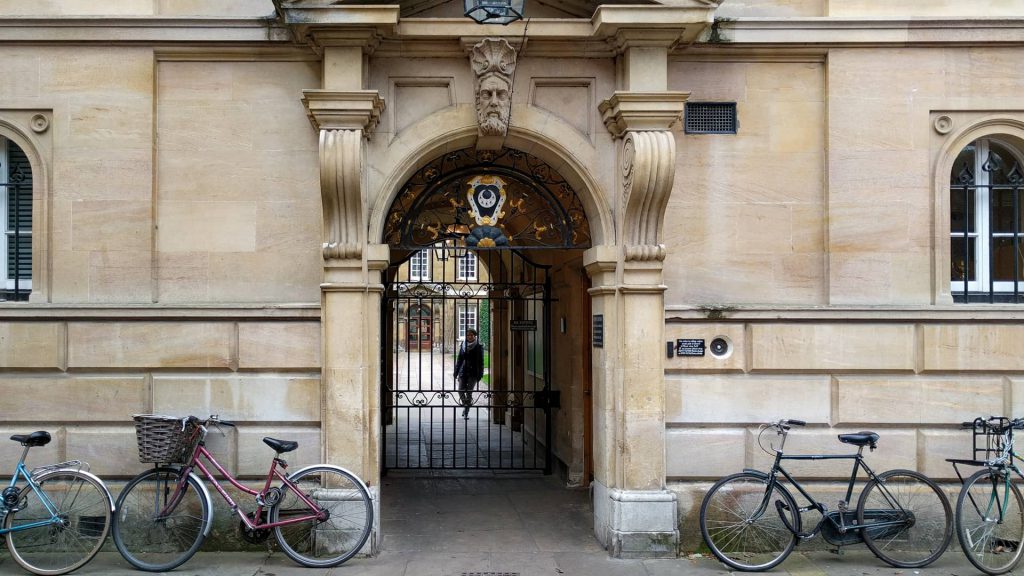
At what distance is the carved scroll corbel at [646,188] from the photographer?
7.07m

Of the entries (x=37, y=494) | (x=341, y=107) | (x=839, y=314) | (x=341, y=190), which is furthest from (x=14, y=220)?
(x=839, y=314)

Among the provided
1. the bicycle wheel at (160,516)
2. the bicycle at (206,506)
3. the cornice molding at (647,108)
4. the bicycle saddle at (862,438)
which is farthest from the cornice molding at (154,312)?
the bicycle saddle at (862,438)

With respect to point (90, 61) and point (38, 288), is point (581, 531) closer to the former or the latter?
point (38, 288)

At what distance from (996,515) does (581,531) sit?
143 inches

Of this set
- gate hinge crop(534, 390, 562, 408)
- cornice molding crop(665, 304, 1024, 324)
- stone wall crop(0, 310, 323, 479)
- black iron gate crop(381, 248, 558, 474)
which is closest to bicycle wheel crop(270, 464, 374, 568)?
stone wall crop(0, 310, 323, 479)

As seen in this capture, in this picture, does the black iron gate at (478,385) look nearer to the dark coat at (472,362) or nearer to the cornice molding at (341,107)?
the dark coat at (472,362)

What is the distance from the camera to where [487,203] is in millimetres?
7926

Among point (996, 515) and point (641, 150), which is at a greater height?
point (641, 150)

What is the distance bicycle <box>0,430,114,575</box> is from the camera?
675 centimetres

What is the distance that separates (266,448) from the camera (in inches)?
292

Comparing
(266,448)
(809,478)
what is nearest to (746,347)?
(809,478)

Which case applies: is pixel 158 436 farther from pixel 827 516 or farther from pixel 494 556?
pixel 827 516

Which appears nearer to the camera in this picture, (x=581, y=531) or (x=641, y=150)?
(x=641, y=150)

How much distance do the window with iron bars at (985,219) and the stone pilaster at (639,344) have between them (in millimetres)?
2992
